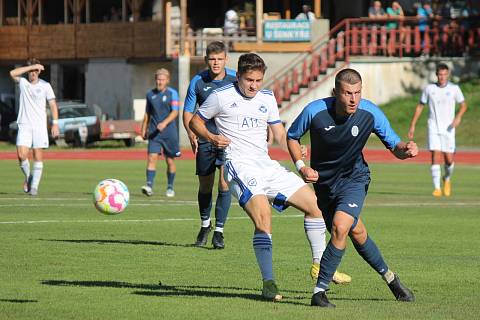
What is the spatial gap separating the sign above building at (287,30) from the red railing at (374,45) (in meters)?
0.59

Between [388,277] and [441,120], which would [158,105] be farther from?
[388,277]

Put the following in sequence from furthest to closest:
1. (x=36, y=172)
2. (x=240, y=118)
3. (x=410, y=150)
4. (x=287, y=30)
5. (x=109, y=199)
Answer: (x=287, y=30) → (x=36, y=172) → (x=109, y=199) → (x=240, y=118) → (x=410, y=150)

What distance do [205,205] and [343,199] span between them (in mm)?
4899

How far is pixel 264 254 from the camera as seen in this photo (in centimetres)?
1078

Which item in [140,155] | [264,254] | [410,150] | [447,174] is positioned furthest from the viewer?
[140,155]

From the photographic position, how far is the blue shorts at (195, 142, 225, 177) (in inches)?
588

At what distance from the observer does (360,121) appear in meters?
10.6

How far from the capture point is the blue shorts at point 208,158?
49.0ft

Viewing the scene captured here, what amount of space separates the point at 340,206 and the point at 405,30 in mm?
39145

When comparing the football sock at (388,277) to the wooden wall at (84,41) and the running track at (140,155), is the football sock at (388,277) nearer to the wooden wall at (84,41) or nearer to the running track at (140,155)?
the running track at (140,155)

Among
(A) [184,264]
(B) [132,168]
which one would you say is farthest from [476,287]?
(B) [132,168]

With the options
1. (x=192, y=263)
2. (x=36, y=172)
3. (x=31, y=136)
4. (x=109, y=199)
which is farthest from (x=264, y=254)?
(x=36, y=172)

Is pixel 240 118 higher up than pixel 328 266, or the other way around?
pixel 240 118

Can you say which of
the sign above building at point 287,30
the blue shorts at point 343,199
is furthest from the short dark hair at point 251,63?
the sign above building at point 287,30
